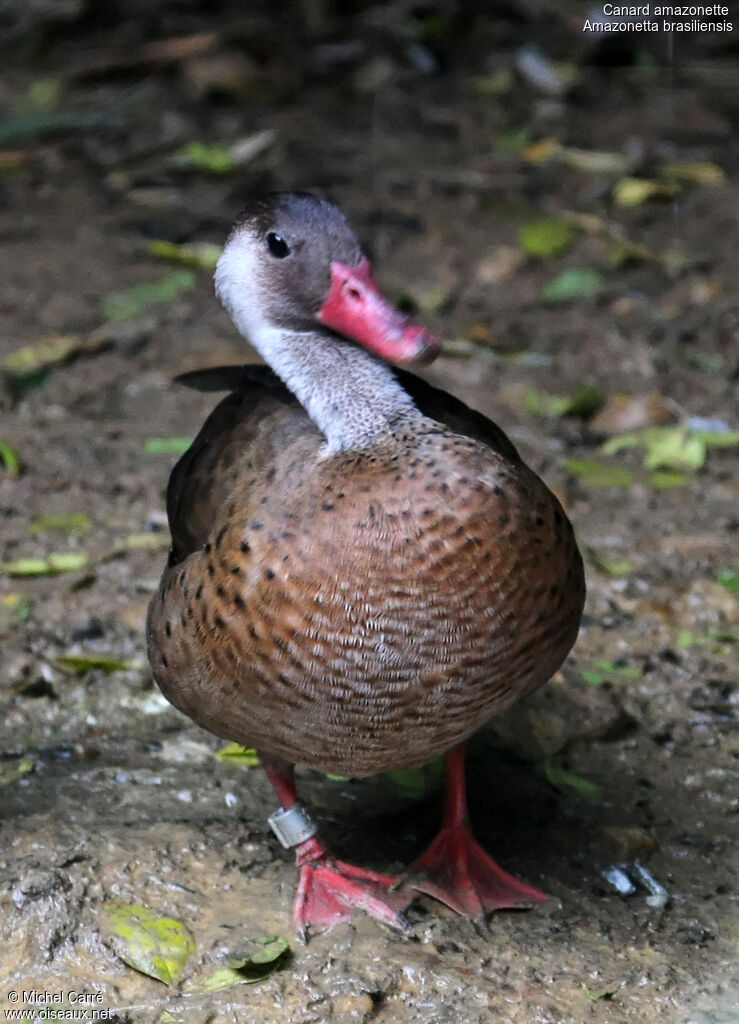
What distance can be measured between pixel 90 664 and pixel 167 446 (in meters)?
1.26

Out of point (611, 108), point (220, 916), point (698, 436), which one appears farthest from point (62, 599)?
point (611, 108)

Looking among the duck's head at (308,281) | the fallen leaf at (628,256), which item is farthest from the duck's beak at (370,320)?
the fallen leaf at (628,256)

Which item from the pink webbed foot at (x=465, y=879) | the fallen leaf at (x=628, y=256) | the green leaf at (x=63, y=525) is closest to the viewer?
the pink webbed foot at (x=465, y=879)

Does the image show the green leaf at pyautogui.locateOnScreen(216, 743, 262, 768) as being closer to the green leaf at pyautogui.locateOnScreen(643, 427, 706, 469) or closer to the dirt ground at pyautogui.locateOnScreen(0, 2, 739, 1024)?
the dirt ground at pyautogui.locateOnScreen(0, 2, 739, 1024)

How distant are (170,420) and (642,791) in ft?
8.41

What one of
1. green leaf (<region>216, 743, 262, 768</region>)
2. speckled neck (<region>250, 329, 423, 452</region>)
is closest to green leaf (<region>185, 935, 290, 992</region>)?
green leaf (<region>216, 743, 262, 768</region>)

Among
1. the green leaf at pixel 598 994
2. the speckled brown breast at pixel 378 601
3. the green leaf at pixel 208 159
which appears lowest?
the green leaf at pixel 208 159

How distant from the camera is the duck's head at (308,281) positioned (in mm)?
3162

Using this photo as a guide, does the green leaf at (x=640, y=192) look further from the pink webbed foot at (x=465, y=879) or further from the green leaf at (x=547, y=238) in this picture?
the pink webbed foot at (x=465, y=879)

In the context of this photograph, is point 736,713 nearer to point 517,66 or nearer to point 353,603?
point 353,603

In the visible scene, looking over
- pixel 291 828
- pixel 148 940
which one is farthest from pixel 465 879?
pixel 148 940

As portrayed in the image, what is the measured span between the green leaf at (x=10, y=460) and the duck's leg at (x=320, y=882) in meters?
2.10

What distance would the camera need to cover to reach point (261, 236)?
339cm

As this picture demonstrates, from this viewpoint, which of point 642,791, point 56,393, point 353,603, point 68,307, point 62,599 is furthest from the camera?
point 68,307
